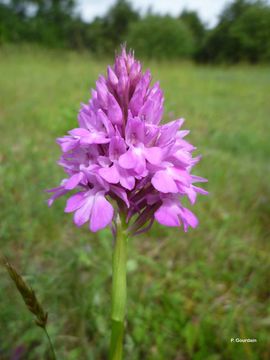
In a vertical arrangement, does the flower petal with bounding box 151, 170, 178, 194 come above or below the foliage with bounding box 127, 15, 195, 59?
below

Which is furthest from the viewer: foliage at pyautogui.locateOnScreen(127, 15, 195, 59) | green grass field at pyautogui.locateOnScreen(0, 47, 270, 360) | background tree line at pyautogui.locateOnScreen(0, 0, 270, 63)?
foliage at pyautogui.locateOnScreen(127, 15, 195, 59)

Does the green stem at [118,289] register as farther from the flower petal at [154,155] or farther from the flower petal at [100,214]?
the flower petal at [154,155]

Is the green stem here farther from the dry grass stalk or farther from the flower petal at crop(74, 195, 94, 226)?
the dry grass stalk

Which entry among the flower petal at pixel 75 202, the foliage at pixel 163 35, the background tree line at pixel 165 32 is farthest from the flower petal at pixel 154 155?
the foliage at pixel 163 35

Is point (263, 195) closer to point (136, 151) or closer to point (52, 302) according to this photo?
point (52, 302)

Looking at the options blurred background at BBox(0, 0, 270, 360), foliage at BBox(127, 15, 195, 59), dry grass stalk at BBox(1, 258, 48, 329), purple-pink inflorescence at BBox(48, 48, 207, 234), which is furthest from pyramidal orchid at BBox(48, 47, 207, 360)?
foliage at BBox(127, 15, 195, 59)

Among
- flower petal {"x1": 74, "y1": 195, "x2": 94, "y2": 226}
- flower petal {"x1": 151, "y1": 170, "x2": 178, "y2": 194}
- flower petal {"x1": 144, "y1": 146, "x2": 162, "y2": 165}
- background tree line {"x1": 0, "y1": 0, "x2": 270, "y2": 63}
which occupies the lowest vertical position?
flower petal {"x1": 74, "y1": 195, "x2": 94, "y2": 226}

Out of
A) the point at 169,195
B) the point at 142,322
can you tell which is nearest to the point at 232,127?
the point at 142,322

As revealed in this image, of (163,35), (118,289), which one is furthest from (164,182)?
(163,35)

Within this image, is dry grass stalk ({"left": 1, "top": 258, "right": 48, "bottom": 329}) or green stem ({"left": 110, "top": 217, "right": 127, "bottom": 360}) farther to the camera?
green stem ({"left": 110, "top": 217, "right": 127, "bottom": 360})
